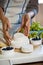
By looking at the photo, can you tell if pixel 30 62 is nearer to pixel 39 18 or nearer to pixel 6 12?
pixel 6 12

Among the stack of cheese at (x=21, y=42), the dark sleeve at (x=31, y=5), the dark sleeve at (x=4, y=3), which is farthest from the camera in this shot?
the dark sleeve at (x=31, y=5)

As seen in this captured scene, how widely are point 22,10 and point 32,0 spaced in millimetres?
149

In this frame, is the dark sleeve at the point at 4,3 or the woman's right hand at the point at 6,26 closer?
the woman's right hand at the point at 6,26

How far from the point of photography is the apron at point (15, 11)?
1.35 meters

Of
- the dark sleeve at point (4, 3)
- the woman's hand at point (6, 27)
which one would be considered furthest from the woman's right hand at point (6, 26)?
the dark sleeve at point (4, 3)

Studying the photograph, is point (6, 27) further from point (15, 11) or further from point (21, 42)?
point (15, 11)

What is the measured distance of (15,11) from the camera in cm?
137

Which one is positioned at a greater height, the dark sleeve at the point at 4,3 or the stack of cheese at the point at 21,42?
the dark sleeve at the point at 4,3

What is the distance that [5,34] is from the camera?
103cm

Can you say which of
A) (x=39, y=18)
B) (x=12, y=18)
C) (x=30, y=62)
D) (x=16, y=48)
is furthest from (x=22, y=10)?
(x=39, y=18)

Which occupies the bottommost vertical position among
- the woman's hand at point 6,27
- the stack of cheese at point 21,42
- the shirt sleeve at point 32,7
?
the stack of cheese at point 21,42

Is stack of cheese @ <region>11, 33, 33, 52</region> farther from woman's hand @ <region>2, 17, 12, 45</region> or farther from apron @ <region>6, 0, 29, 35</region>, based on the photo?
apron @ <region>6, 0, 29, 35</region>

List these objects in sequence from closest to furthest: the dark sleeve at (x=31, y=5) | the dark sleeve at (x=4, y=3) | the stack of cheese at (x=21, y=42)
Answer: the stack of cheese at (x=21, y=42), the dark sleeve at (x=4, y=3), the dark sleeve at (x=31, y=5)

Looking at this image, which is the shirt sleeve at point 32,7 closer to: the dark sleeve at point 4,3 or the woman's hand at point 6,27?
the dark sleeve at point 4,3
